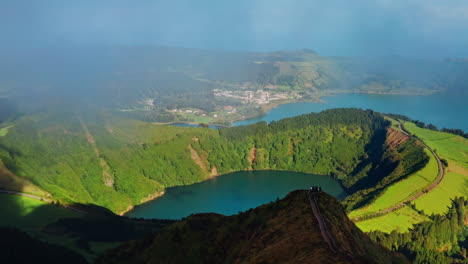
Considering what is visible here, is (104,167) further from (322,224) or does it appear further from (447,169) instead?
(447,169)

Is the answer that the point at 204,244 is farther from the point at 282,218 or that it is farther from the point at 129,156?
the point at 129,156

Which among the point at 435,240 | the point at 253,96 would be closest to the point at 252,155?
the point at 435,240

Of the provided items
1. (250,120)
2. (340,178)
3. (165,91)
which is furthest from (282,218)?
(165,91)

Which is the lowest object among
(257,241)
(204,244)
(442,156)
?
(442,156)

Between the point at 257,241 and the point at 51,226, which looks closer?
the point at 257,241

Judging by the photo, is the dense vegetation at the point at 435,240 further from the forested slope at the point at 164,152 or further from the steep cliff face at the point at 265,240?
the steep cliff face at the point at 265,240

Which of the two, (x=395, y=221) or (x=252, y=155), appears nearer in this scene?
(x=395, y=221)
